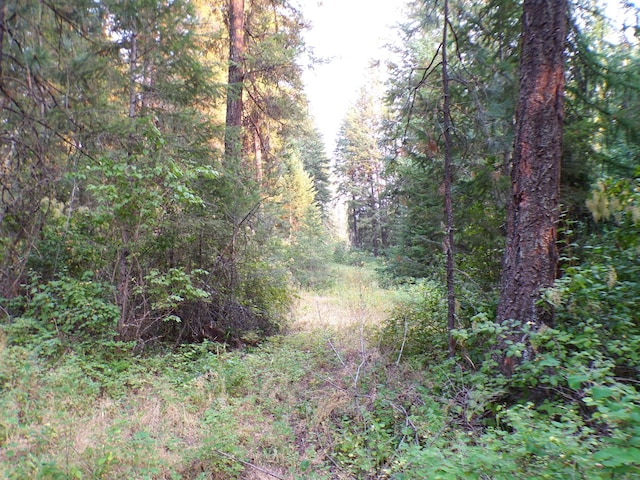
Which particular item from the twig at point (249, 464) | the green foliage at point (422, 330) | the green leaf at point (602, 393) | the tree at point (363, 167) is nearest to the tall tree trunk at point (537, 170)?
the green foliage at point (422, 330)

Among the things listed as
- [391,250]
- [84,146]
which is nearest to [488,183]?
[84,146]

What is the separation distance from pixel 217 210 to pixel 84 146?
2.39 m

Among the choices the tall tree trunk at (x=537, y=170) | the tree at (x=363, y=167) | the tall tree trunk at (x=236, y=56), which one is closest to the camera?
the tall tree trunk at (x=537, y=170)

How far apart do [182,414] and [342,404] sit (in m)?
1.74

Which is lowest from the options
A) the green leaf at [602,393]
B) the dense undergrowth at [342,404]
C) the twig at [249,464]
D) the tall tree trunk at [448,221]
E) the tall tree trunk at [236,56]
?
the twig at [249,464]

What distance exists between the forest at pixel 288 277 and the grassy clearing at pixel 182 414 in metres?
0.03

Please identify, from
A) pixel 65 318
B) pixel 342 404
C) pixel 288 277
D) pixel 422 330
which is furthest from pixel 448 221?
pixel 65 318

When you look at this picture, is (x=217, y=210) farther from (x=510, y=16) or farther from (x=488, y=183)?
(x=510, y=16)

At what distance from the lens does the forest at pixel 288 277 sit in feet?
10.7

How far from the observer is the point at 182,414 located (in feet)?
13.6

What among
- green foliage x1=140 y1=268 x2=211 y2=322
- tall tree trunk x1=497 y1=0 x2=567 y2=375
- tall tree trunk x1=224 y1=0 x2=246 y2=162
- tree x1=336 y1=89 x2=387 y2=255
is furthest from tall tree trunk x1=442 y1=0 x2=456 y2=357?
tree x1=336 y1=89 x2=387 y2=255

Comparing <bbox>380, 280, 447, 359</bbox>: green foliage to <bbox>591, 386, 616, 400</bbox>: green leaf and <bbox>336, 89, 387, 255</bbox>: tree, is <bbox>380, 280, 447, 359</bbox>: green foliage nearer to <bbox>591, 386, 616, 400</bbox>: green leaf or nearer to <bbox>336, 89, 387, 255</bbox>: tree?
<bbox>591, 386, 616, 400</bbox>: green leaf

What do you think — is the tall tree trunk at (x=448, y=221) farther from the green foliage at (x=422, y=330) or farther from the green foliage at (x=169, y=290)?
the green foliage at (x=169, y=290)

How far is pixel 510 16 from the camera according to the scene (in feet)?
17.6
